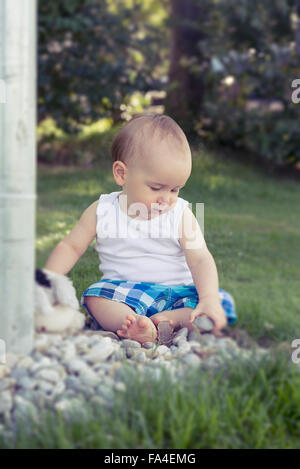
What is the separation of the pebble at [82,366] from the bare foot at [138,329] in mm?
43

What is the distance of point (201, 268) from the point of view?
2000 millimetres

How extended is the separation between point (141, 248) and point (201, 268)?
26cm

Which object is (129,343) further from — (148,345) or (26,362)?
(26,362)

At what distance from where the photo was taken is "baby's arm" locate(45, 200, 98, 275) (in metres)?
2.08

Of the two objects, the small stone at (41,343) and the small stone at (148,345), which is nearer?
the small stone at (41,343)

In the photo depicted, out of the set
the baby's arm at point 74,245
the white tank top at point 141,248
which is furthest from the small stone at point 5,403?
the white tank top at point 141,248

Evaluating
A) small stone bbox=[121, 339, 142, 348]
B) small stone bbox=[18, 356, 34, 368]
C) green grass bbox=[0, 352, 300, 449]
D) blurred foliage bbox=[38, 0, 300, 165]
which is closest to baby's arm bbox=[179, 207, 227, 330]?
small stone bbox=[121, 339, 142, 348]

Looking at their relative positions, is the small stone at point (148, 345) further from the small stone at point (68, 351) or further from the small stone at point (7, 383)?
the small stone at point (7, 383)

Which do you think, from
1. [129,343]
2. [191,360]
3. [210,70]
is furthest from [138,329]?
[210,70]

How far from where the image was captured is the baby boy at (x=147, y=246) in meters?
1.96

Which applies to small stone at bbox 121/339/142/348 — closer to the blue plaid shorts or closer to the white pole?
the blue plaid shorts

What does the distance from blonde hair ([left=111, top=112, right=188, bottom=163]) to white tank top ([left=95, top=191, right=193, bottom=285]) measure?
22 cm
